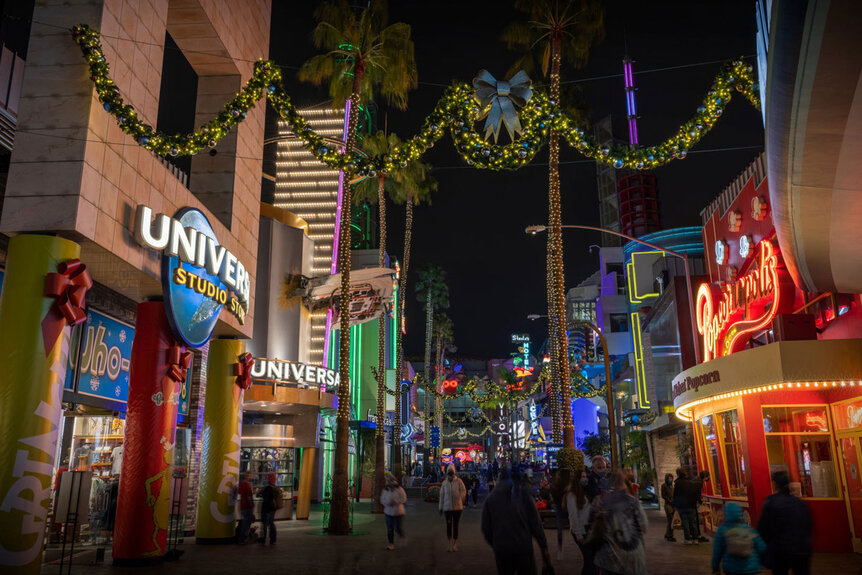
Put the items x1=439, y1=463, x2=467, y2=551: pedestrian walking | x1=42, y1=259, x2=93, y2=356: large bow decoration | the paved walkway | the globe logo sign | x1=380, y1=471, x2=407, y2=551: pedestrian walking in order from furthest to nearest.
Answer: x1=380, y1=471, x2=407, y2=551: pedestrian walking, x1=439, y1=463, x2=467, y2=551: pedestrian walking, the globe logo sign, the paved walkway, x1=42, y1=259, x2=93, y2=356: large bow decoration

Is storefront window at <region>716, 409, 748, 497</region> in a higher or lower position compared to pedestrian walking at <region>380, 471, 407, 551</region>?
higher

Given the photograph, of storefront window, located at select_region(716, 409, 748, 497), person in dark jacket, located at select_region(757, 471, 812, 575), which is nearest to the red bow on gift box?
person in dark jacket, located at select_region(757, 471, 812, 575)

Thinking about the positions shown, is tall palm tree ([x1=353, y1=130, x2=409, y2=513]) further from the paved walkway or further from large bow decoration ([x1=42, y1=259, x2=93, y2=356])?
large bow decoration ([x1=42, y1=259, x2=93, y2=356])

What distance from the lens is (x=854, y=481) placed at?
1489 centimetres

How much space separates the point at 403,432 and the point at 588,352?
33.4 meters

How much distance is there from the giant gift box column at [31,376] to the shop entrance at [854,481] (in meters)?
15.4

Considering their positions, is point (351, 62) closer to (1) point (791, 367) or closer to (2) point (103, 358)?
(2) point (103, 358)

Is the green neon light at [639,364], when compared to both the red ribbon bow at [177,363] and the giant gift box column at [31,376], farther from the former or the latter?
the giant gift box column at [31,376]

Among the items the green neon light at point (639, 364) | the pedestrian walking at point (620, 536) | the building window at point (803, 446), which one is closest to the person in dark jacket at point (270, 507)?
the pedestrian walking at point (620, 536)

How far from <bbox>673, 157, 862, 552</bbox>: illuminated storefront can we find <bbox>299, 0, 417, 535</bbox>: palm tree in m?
11.0

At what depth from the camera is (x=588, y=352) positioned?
74.2m

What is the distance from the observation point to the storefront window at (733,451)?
708 inches

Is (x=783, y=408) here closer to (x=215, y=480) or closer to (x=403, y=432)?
(x=215, y=480)

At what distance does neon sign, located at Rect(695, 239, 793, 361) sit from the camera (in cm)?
1599
